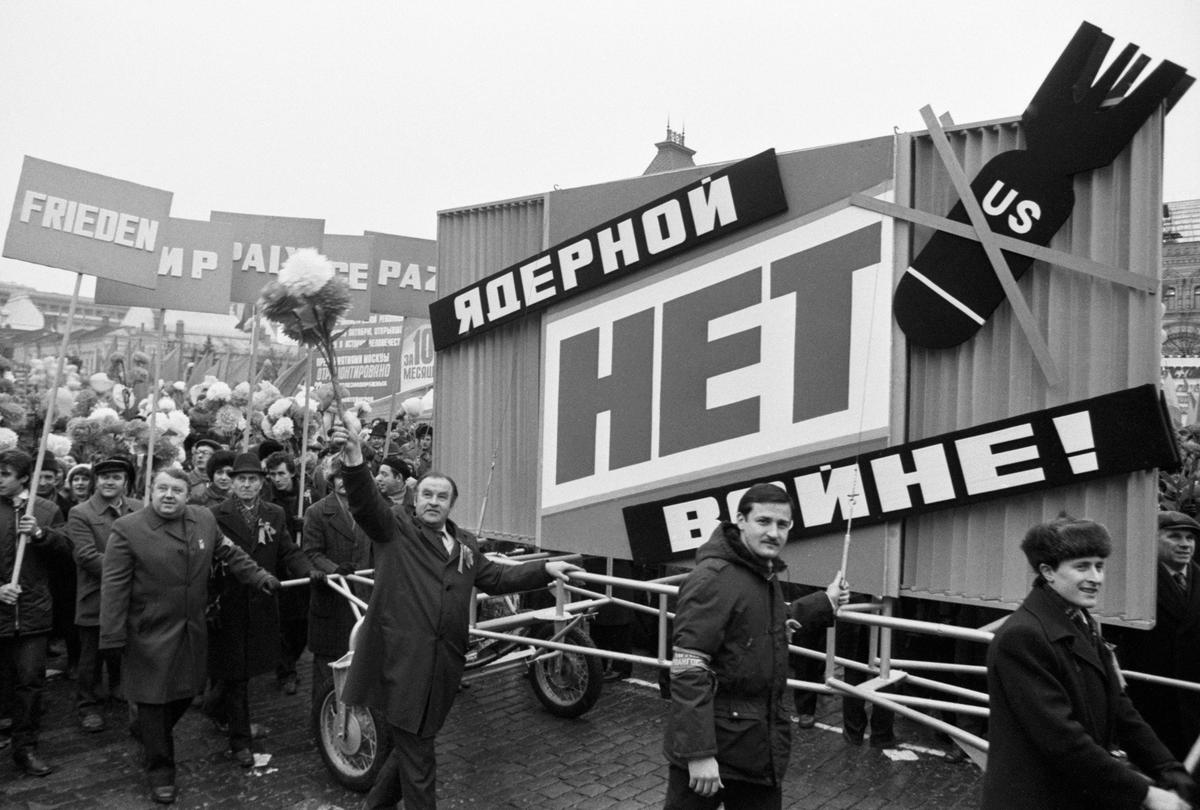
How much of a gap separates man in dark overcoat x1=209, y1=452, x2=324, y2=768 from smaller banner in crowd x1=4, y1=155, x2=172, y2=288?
2.16 metres

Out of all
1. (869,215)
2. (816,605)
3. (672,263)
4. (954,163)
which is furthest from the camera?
(672,263)

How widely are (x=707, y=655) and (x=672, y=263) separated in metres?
2.90

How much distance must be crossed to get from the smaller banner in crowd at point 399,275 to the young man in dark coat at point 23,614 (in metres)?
4.70

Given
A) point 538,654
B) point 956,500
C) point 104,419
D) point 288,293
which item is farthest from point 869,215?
point 104,419

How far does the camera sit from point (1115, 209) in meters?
4.21

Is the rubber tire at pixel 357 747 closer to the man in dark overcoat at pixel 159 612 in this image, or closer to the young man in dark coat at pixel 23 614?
the man in dark overcoat at pixel 159 612

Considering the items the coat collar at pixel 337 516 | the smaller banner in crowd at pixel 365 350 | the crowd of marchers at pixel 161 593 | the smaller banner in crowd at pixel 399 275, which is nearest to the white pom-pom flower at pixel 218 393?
the smaller banner in crowd at pixel 399 275

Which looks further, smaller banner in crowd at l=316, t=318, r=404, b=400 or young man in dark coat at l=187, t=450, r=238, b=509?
smaller banner in crowd at l=316, t=318, r=404, b=400

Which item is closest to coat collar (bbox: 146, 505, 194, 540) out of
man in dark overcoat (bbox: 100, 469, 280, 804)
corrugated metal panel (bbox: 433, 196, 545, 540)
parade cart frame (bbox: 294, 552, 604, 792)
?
man in dark overcoat (bbox: 100, 469, 280, 804)

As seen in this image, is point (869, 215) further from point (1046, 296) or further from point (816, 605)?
point (816, 605)

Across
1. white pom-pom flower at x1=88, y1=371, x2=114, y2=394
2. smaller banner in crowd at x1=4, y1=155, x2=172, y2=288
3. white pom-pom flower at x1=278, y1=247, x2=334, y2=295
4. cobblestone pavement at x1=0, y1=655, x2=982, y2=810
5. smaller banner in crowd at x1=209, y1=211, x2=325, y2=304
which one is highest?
smaller banner in crowd at x1=209, y1=211, x2=325, y2=304

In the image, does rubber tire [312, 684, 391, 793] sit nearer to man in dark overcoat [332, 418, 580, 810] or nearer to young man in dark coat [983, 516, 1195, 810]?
man in dark overcoat [332, 418, 580, 810]

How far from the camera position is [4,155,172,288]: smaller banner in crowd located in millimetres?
7168

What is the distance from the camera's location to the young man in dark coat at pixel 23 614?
586 centimetres
